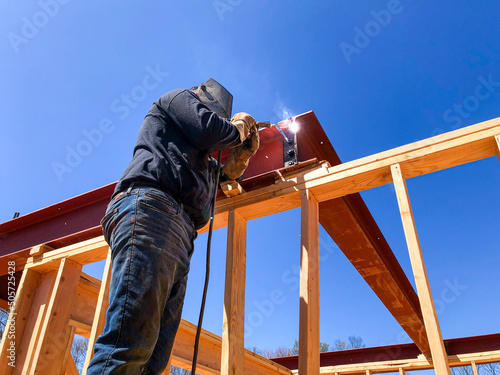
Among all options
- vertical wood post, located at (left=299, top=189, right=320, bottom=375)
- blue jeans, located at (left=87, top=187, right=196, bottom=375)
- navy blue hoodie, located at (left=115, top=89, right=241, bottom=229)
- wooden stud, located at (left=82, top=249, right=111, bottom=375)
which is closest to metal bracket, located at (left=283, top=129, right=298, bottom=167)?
vertical wood post, located at (left=299, top=189, right=320, bottom=375)

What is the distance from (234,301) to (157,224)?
87 cm

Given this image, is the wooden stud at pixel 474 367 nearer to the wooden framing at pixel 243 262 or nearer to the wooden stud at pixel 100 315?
the wooden framing at pixel 243 262

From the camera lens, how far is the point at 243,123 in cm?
221

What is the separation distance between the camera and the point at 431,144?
2.12 metres

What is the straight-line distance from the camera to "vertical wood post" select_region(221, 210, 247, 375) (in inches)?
83.2

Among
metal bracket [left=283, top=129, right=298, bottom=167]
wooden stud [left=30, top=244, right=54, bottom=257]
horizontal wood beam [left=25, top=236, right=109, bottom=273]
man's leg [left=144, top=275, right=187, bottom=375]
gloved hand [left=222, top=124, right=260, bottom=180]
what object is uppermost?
metal bracket [left=283, top=129, right=298, bottom=167]

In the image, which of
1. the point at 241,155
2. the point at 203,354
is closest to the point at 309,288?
the point at 241,155

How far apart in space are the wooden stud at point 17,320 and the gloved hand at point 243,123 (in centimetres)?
265

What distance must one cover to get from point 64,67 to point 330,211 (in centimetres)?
401

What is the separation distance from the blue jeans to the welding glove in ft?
1.95

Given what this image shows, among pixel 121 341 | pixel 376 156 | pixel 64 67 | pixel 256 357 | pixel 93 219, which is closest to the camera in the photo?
pixel 121 341

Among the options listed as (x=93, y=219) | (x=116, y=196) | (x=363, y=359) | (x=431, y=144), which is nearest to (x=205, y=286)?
(x=116, y=196)

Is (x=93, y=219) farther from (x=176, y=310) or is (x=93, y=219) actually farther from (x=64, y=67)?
(x=64, y=67)

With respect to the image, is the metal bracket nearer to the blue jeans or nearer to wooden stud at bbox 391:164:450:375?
wooden stud at bbox 391:164:450:375
